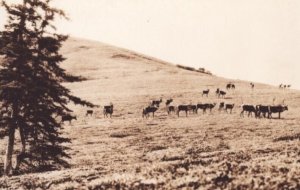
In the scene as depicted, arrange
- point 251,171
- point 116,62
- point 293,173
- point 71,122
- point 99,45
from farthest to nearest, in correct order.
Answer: point 99,45 < point 116,62 < point 71,122 < point 251,171 < point 293,173

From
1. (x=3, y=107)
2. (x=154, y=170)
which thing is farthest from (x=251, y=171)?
(x=3, y=107)

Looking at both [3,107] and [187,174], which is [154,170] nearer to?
[187,174]

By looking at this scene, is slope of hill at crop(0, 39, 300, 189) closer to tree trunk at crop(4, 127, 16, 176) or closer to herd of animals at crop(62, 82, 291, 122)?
herd of animals at crop(62, 82, 291, 122)

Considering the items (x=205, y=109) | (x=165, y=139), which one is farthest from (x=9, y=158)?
(x=205, y=109)

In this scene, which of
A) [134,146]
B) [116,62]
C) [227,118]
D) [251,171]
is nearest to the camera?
[251,171]

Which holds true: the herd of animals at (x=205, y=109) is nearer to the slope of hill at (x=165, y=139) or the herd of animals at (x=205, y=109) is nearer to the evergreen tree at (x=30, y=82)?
the slope of hill at (x=165, y=139)

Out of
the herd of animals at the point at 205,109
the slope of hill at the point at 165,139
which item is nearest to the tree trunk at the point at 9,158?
the slope of hill at the point at 165,139
